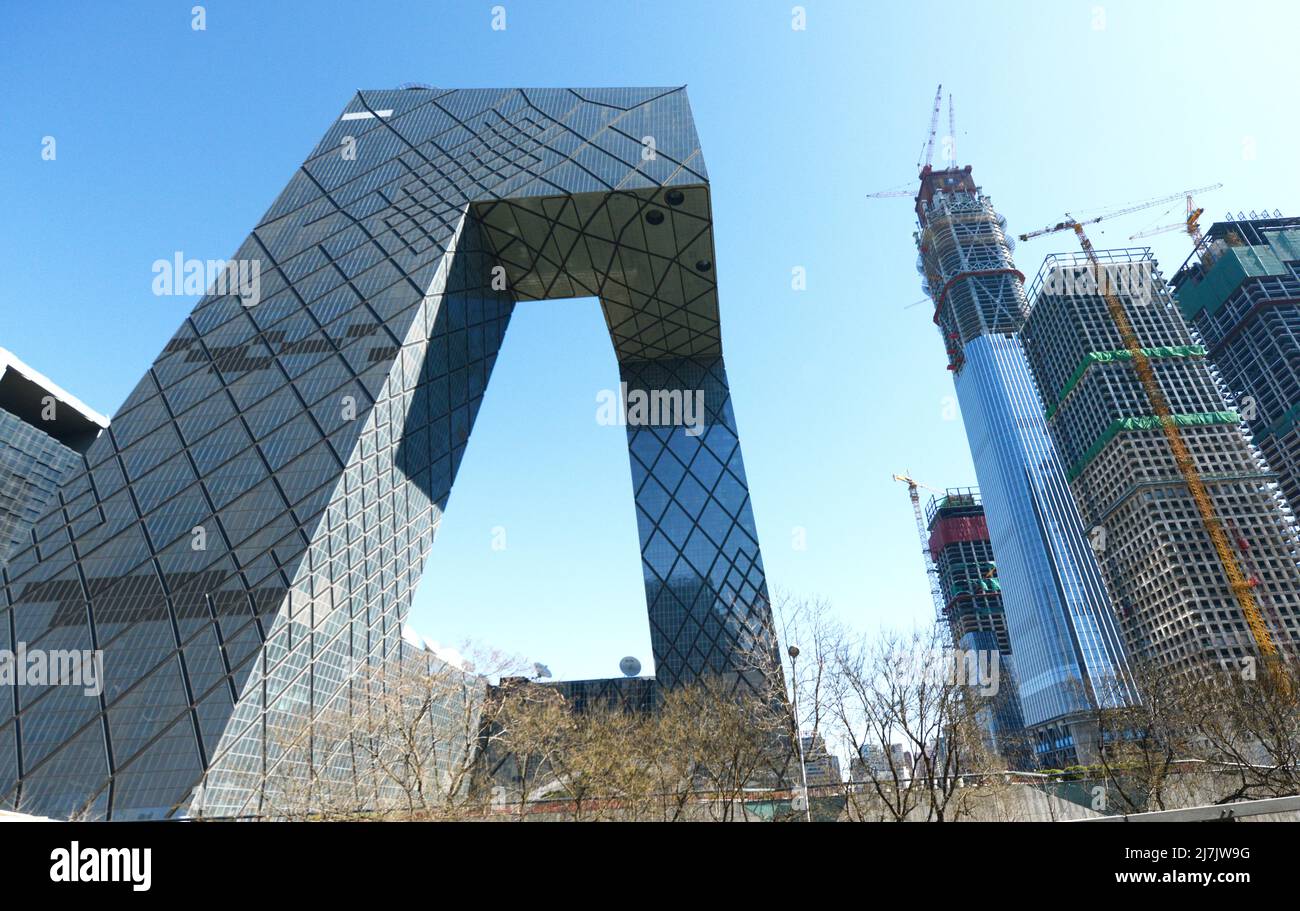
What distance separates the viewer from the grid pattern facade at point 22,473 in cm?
7250

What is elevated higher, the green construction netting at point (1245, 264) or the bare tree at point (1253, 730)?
the green construction netting at point (1245, 264)

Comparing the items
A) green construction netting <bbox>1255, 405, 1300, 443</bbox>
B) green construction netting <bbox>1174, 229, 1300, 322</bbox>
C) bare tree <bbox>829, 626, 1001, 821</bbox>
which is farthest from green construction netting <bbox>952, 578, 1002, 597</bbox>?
bare tree <bbox>829, 626, 1001, 821</bbox>

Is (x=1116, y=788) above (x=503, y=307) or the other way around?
the other way around

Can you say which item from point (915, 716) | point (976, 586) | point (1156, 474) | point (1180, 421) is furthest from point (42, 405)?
point (976, 586)

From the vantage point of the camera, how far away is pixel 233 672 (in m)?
32.5

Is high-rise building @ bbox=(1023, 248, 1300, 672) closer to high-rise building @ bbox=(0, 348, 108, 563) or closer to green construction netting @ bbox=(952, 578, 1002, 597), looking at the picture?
green construction netting @ bbox=(952, 578, 1002, 597)

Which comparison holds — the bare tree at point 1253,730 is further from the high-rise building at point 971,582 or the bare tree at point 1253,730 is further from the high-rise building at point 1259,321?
the high-rise building at point 971,582

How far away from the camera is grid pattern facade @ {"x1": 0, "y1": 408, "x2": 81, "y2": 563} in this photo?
Answer: 72.5 m

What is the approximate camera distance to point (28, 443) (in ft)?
247

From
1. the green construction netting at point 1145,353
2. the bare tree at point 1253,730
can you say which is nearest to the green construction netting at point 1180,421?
the green construction netting at point 1145,353

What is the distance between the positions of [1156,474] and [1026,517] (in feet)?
75.2

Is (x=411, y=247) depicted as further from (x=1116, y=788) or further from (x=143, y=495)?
(x=1116, y=788)
